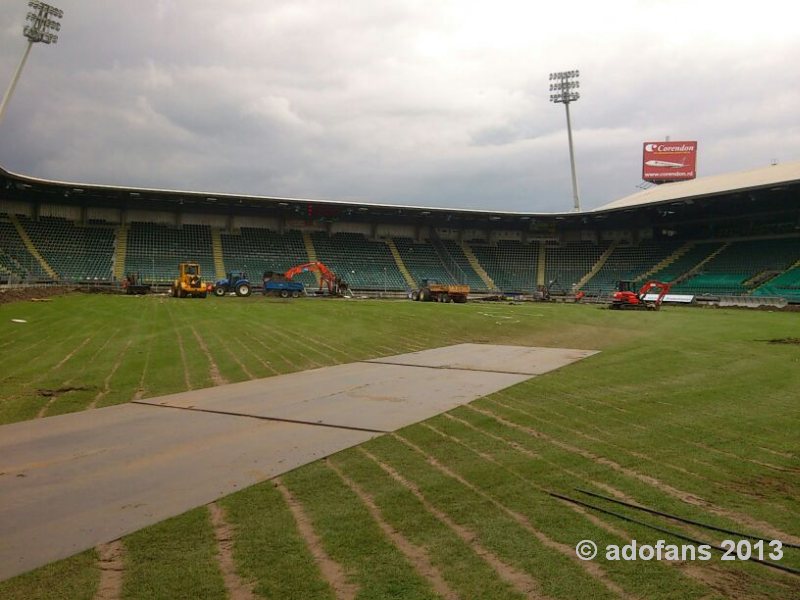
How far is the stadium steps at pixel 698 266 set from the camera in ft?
173

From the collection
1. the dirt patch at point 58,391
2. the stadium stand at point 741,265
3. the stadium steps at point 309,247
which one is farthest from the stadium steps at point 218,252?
the dirt patch at point 58,391

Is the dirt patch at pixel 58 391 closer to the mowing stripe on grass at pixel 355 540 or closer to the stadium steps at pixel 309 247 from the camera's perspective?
the mowing stripe on grass at pixel 355 540

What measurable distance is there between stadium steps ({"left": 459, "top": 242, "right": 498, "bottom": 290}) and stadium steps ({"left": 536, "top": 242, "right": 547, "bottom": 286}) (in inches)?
193

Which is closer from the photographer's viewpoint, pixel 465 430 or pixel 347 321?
pixel 465 430

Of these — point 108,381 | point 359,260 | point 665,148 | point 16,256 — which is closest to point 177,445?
point 108,381

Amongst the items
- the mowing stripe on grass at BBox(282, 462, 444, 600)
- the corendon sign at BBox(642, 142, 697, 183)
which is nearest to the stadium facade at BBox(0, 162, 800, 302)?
the corendon sign at BBox(642, 142, 697, 183)

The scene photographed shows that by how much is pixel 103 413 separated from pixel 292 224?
54410 mm

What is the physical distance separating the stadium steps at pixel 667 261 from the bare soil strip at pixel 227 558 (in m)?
57.0

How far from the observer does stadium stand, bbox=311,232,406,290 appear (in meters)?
55.6

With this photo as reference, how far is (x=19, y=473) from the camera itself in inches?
214

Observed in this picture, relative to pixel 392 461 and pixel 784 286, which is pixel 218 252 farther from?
pixel 392 461

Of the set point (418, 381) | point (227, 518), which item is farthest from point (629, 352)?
point (227, 518)

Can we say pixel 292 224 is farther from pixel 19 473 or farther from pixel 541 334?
pixel 19 473

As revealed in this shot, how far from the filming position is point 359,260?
58.8m
